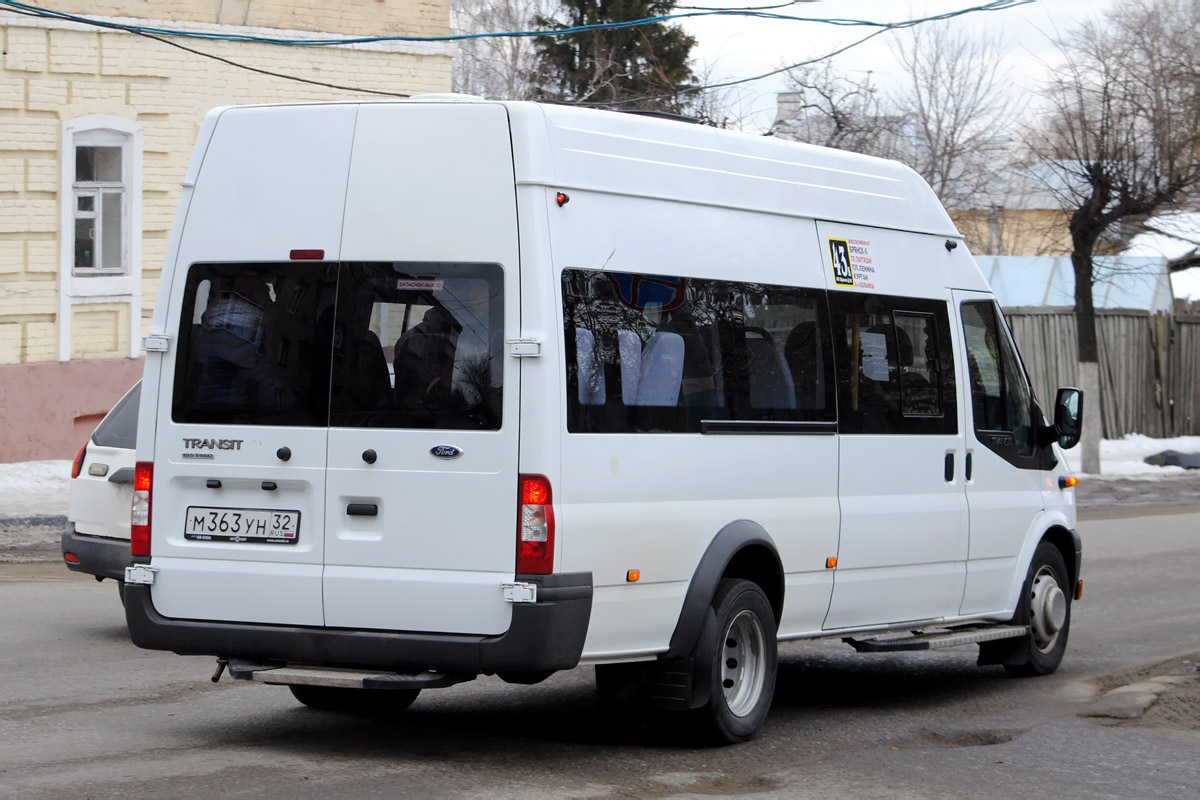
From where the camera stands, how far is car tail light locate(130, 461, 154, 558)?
249 inches

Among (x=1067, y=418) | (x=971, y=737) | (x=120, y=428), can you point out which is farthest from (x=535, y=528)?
(x=120, y=428)

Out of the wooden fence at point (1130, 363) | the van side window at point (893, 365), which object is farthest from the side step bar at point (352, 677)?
the wooden fence at point (1130, 363)

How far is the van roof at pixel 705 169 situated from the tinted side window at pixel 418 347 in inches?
20.3

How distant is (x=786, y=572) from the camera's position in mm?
6977

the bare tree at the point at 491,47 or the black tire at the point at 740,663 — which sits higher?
the bare tree at the point at 491,47

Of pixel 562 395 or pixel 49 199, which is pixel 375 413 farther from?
pixel 49 199

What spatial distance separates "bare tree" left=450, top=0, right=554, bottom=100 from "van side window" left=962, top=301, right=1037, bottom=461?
27.9 meters

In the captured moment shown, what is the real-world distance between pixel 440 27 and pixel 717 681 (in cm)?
1653

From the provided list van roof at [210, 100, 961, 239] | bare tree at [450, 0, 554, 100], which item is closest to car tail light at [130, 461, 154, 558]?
van roof at [210, 100, 961, 239]

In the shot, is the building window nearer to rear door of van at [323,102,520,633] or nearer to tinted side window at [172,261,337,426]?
tinted side window at [172,261,337,426]

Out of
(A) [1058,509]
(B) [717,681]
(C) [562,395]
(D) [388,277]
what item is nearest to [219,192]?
(D) [388,277]

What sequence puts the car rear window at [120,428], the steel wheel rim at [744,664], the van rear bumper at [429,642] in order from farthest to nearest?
the car rear window at [120,428]
the steel wheel rim at [744,664]
the van rear bumper at [429,642]

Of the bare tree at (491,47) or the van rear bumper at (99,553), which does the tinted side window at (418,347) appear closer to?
the van rear bumper at (99,553)

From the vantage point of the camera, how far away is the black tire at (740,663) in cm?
654
